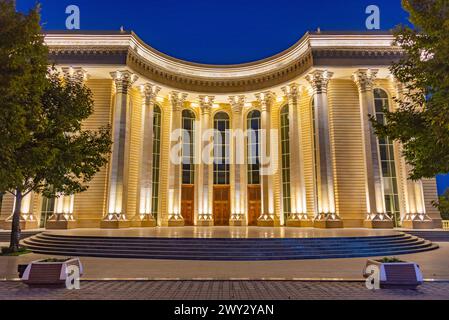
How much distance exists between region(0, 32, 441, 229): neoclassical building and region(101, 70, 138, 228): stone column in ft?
0.25

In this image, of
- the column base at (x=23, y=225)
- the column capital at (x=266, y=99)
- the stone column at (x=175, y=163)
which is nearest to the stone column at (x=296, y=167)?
the column capital at (x=266, y=99)

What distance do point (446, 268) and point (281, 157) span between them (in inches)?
700

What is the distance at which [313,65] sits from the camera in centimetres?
2305

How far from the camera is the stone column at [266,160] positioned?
1039 inches

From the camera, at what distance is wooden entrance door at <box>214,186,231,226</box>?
2797 cm

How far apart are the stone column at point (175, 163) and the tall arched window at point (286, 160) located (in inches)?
356

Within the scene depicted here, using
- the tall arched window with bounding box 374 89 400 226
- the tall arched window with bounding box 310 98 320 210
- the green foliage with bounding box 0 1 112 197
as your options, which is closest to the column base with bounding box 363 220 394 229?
the tall arched window with bounding box 374 89 400 226

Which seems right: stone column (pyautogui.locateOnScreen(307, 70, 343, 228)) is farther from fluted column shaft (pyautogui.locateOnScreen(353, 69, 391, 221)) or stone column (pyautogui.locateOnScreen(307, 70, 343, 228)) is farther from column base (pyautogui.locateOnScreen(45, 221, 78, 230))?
column base (pyautogui.locateOnScreen(45, 221, 78, 230))

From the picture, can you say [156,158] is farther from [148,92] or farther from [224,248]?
[224,248]

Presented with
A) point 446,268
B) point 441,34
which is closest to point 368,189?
point 446,268

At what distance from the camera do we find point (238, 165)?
1096 inches

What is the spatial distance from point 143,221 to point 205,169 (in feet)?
23.4

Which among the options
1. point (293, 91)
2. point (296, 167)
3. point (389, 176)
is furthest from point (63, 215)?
point (389, 176)
